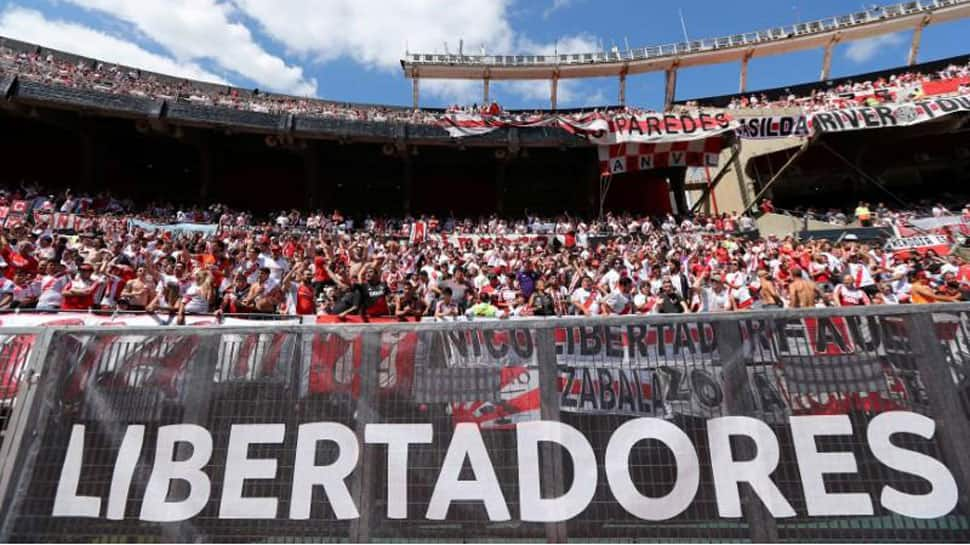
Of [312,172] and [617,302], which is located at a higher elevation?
[312,172]

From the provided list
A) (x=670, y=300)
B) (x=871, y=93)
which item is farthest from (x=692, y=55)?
(x=670, y=300)

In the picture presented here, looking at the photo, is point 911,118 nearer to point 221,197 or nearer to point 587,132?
point 587,132

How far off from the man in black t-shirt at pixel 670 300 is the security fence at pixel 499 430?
180 inches

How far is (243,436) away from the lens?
297 cm

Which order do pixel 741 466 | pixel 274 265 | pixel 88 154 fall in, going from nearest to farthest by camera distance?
pixel 741 466 < pixel 274 265 < pixel 88 154

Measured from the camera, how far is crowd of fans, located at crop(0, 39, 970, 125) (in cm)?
2075

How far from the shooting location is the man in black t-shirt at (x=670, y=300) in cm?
780

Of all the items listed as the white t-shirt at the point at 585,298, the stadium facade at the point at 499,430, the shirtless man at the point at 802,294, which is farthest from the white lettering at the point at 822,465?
the white t-shirt at the point at 585,298

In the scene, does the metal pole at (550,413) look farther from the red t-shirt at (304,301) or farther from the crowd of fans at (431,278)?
the red t-shirt at (304,301)

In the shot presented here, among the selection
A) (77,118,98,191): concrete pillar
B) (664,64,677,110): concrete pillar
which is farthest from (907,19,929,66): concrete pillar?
(77,118,98,191): concrete pillar

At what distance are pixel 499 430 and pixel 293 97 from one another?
103 feet

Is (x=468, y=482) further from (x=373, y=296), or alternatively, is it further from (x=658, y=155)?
(x=658, y=155)

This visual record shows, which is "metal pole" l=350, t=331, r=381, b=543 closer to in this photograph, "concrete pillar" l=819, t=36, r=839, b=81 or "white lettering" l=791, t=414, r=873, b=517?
"white lettering" l=791, t=414, r=873, b=517

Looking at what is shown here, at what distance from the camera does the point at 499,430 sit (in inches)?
114
